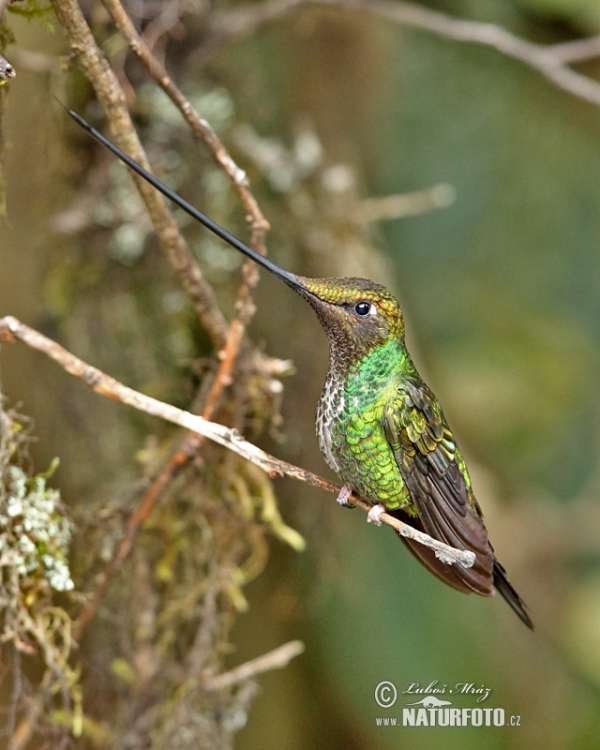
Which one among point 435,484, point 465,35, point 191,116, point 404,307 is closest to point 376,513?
point 435,484

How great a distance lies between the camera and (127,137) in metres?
1.40

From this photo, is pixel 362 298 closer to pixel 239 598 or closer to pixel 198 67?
pixel 239 598

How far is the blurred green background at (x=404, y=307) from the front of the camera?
7.79 ft

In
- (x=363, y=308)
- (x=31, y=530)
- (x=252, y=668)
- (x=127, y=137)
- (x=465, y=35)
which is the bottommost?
(x=252, y=668)

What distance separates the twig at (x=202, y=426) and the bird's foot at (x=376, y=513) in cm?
4

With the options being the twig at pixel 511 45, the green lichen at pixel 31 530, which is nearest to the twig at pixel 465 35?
the twig at pixel 511 45

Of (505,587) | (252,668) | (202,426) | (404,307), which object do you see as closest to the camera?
(202,426)

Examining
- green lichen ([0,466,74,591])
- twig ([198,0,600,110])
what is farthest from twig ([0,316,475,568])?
twig ([198,0,600,110])

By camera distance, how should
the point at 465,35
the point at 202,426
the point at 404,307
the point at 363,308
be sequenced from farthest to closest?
1. the point at 404,307
2. the point at 465,35
3. the point at 363,308
4. the point at 202,426

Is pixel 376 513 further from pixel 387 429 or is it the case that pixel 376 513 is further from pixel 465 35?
pixel 465 35

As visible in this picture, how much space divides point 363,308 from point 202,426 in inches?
14.6

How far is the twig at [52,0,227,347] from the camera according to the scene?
1.26 metres

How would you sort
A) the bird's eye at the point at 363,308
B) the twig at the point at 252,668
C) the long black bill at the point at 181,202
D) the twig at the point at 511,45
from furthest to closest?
the twig at the point at 511,45 < the twig at the point at 252,668 < the bird's eye at the point at 363,308 < the long black bill at the point at 181,202

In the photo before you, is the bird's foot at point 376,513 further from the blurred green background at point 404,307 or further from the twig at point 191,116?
the twig at point 191,116
